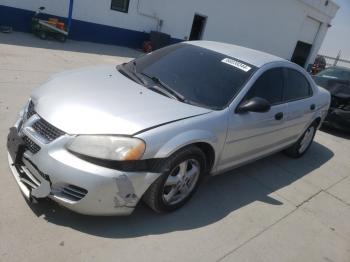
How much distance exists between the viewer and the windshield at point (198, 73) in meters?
3.82

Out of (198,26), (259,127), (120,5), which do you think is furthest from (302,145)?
(198,26)

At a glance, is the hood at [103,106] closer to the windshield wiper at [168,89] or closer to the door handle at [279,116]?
the windshield wiper at [168,89]

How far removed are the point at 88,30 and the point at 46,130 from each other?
11717 millimetres

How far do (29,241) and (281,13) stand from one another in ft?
73.4

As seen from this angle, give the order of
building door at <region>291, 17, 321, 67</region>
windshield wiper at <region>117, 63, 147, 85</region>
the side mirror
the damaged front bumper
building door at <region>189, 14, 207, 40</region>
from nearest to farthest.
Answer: the damaged front bumper < the side mirror < windshield wiper at <region>117, 63, 147, 85</region> < building door at <region>189, 14, 207, 40</region> < building door at <region>291, 17, 321, 67</region>

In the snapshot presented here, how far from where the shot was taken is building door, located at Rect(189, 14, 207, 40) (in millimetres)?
18203

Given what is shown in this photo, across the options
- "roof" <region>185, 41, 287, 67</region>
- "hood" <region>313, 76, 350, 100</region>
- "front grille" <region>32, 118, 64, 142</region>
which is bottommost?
"hood" <region>313, 76, 350, 100</region>

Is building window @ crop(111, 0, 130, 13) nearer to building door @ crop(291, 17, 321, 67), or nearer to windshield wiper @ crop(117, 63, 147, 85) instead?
windshield wiper @ crop(117, 63, 147, 85)

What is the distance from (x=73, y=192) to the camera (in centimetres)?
289

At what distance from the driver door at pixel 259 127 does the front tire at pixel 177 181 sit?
42 centimetres

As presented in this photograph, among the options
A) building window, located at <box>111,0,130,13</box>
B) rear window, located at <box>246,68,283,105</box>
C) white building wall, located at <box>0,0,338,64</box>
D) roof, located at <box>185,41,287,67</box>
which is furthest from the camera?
building window, located at <box>111,0,130,13</box>

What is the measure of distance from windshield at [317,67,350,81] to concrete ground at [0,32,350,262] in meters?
4.48

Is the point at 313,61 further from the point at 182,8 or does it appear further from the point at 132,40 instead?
the point at 132,40

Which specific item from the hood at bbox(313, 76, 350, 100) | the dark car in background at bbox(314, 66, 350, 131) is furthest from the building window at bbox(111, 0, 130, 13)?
the dark car in background at bbox(314, 66, 350, 131)
